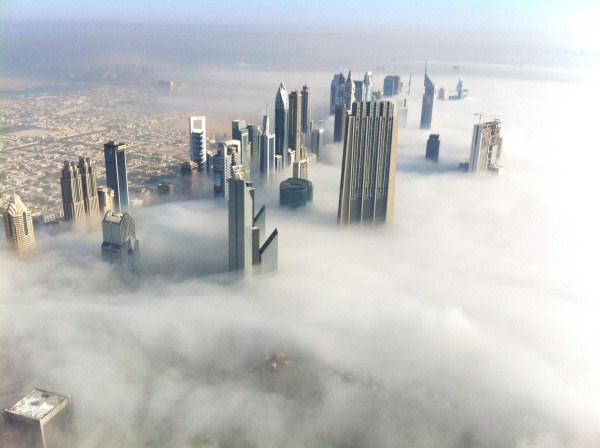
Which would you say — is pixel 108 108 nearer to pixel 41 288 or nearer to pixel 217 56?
pixel 217 56

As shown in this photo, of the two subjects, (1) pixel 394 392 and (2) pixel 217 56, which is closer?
(1) pixel 394 392

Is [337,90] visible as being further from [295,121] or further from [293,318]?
[293,318]

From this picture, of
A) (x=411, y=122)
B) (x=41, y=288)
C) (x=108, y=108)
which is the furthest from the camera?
(x=411, y=122)

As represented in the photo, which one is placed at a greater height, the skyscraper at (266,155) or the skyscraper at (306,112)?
the skyscraper at (306,112)

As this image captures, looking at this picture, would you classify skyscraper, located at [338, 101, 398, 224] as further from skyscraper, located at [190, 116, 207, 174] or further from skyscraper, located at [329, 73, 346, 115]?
skyscraper, located at [329, 73, 346, 115]

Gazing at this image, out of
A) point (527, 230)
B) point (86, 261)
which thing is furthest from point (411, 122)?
point (86, 261)

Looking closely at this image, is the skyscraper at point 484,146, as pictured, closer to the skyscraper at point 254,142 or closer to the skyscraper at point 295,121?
the skyscraper at point 295,121

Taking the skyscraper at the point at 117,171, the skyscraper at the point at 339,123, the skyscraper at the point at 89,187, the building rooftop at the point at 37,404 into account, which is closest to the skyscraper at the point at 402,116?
the skyscraper at the point at 339,123
